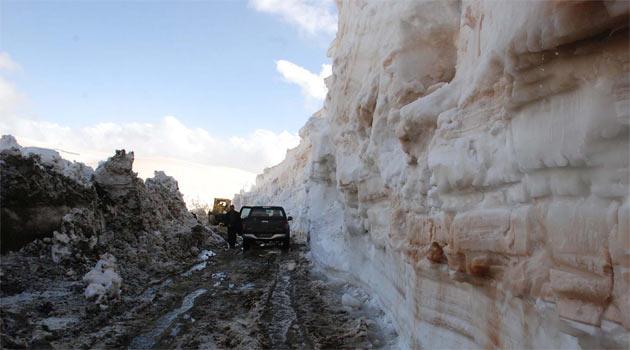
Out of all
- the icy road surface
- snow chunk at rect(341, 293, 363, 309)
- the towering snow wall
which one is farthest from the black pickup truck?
the towering snow wall

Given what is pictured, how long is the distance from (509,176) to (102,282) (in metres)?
7.04

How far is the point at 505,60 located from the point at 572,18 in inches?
26.6

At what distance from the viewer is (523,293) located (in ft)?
10.6

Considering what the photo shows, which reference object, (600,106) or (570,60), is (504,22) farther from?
(600,106)

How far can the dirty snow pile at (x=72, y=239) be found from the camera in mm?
7375

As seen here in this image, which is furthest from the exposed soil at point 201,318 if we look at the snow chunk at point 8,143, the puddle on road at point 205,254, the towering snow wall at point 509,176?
the puddle on road at point 205,254

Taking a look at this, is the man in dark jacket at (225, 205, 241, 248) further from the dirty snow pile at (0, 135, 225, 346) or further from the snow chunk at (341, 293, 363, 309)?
the snow chunk at (341, 293, 363, 309)

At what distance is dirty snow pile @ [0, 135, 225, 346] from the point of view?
7.38 m

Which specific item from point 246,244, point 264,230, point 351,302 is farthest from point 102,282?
point 264,230

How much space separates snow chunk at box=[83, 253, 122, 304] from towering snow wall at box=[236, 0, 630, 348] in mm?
4394

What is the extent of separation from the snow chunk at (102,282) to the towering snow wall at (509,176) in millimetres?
4394

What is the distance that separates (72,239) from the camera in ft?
31.5

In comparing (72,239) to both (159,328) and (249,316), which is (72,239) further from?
(249,316)

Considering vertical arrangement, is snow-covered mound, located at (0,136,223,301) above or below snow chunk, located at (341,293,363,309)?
above
